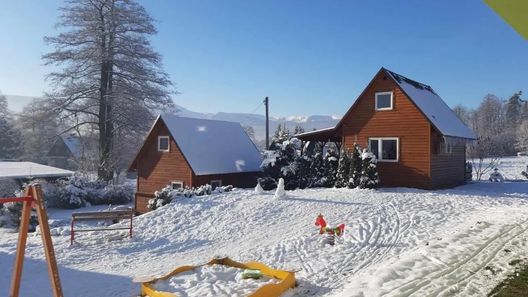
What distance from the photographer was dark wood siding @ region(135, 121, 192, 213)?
23312mm

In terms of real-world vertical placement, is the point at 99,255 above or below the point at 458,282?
below

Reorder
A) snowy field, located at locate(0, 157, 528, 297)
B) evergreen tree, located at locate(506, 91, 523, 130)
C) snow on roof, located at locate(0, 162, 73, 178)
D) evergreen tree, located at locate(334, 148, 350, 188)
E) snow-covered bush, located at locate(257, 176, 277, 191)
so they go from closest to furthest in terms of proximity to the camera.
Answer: snowy field, located at locate(0, 157, 528, 297) → evergreen tree, located at locate(334, 148, 350, 188) → snow-covered bush, located at locate(257, 176, 277, 191) → snow on roof, located at locate(0, 162, 73, 178) → evergreen tree, located at locate(506, 91, 523, 130)

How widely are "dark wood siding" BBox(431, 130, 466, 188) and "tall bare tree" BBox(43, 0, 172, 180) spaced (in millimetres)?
21169

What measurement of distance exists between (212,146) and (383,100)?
10.5 metres

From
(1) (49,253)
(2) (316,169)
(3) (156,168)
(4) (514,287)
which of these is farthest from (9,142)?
(4) (514,287)

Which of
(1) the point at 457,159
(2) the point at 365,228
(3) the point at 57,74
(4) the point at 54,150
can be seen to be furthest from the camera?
(4) the point at 54,150

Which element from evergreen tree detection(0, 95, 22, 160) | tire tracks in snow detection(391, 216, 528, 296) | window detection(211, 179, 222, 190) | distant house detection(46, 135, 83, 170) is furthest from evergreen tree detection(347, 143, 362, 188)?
evergreen tree detection(0, 95, 22, 160)

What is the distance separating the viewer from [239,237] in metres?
13.0

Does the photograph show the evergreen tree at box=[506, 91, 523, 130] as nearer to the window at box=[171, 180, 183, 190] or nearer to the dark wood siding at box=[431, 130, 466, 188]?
the dark wood siding at box=[431, 130, 466, 188]

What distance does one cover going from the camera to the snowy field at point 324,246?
25.6ft

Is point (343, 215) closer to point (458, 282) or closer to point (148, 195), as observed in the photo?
point (458, 282)

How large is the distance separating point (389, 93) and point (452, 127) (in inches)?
162

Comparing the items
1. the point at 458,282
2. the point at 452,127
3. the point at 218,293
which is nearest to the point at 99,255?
the point at 218,293

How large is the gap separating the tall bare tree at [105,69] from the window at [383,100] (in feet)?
60.4
